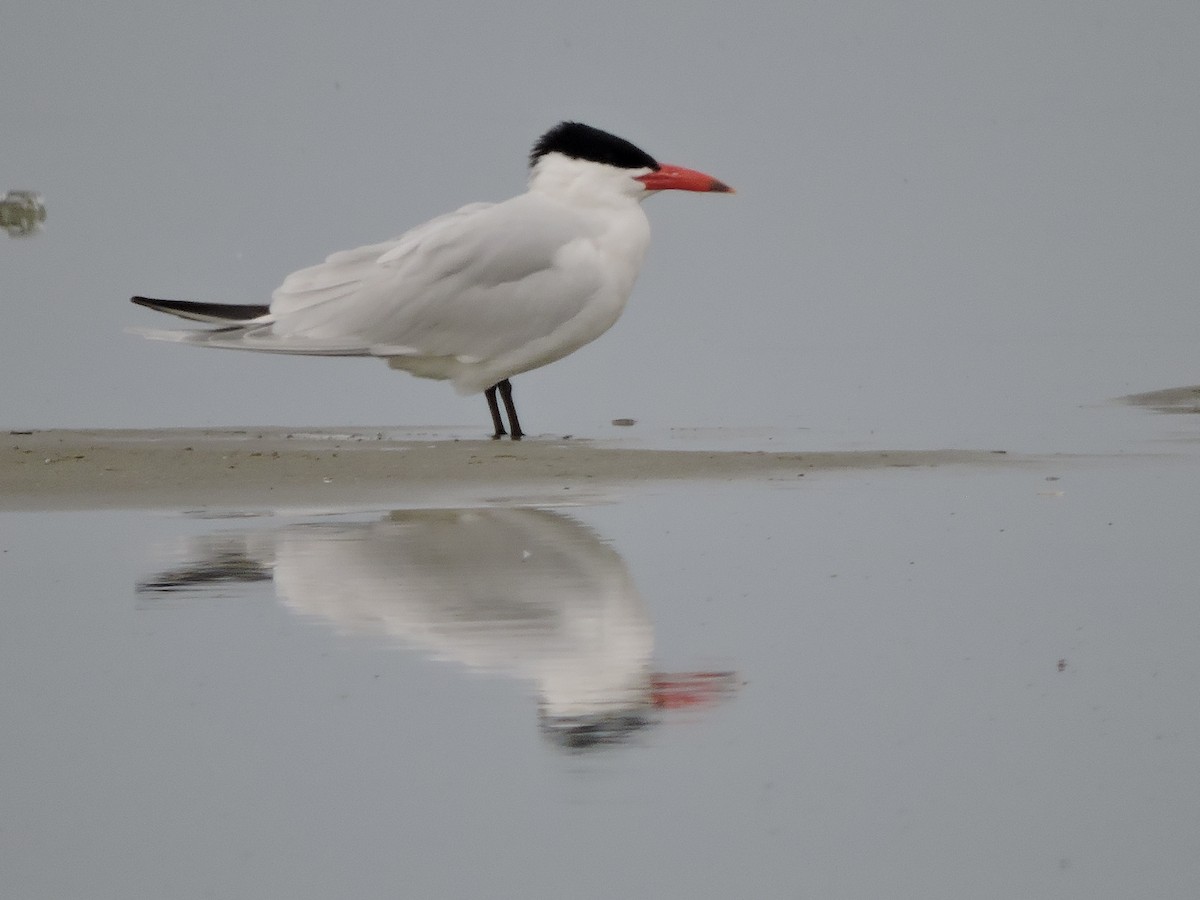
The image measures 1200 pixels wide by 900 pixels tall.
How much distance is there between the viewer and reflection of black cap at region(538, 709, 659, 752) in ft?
11.7

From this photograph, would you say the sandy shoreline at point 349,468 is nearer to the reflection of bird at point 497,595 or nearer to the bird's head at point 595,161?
the reflection of bird at point 497,595

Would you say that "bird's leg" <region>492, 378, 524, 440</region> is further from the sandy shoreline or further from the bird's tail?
the bird's tail

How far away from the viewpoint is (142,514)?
6820mm

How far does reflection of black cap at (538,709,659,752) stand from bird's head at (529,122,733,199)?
642cm

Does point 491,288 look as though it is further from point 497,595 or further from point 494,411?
point 497,595

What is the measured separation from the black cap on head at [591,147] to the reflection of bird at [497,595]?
12.0ft

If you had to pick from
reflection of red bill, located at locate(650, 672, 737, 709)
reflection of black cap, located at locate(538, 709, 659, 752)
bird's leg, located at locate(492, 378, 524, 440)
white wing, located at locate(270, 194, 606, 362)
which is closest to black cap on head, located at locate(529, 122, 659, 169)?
white wing, located at locate(270, 194, 606, 362)

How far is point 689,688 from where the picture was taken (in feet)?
13.1

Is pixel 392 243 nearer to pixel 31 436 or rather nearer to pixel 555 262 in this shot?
pixel 555 262

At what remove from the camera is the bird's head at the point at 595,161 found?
9.98 metres

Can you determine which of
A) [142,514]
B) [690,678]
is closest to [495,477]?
[142,514]

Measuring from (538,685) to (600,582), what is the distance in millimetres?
1231

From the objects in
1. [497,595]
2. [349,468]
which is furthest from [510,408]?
[497,595]

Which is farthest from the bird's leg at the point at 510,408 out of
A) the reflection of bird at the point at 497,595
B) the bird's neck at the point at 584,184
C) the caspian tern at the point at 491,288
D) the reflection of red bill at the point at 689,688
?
the reflection of red bill at the point at 689,688
